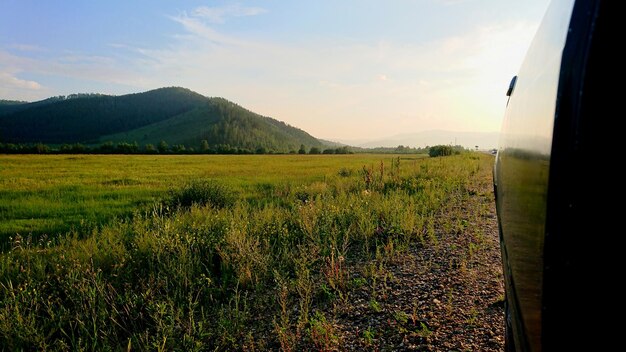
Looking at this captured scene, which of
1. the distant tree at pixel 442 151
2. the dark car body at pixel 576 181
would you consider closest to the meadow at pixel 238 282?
the dark car body at pixel 576 181

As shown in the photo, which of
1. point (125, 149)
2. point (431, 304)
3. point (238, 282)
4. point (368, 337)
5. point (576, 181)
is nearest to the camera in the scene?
point (576, 181)

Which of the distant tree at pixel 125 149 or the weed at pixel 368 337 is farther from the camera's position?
the distant tree at pixel 125 149

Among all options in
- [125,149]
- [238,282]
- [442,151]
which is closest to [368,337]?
[238,282]

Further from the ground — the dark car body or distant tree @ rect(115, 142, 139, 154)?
the dark car body

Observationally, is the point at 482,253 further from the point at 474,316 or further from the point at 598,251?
the point at 598,251

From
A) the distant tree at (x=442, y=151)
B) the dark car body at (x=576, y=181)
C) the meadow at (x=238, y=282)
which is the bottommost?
the meadow at (x=238, y=282)

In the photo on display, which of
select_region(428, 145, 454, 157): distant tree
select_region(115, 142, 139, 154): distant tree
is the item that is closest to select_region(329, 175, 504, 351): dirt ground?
select_region(428, 145, 454, 157): distant tree

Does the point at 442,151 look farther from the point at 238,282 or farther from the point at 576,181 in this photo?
the point at 576,181

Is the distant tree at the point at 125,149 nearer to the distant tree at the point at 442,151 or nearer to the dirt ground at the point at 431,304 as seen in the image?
the distant tree at the point at 442,151

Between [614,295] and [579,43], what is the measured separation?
1.71 ft

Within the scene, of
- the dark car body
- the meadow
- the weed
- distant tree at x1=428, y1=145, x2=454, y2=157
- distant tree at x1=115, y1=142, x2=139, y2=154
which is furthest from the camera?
distant tree at x1=115, y1=142, x2=139, y2=154

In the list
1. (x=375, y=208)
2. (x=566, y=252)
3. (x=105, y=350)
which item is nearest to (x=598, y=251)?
(x=566, y=252)

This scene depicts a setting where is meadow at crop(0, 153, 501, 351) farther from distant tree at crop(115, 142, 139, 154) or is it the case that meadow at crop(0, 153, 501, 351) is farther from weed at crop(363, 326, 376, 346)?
distant tree at crop(115, 142, 139, 154)

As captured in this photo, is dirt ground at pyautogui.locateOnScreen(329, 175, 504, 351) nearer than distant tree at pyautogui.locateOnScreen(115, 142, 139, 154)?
Yes
